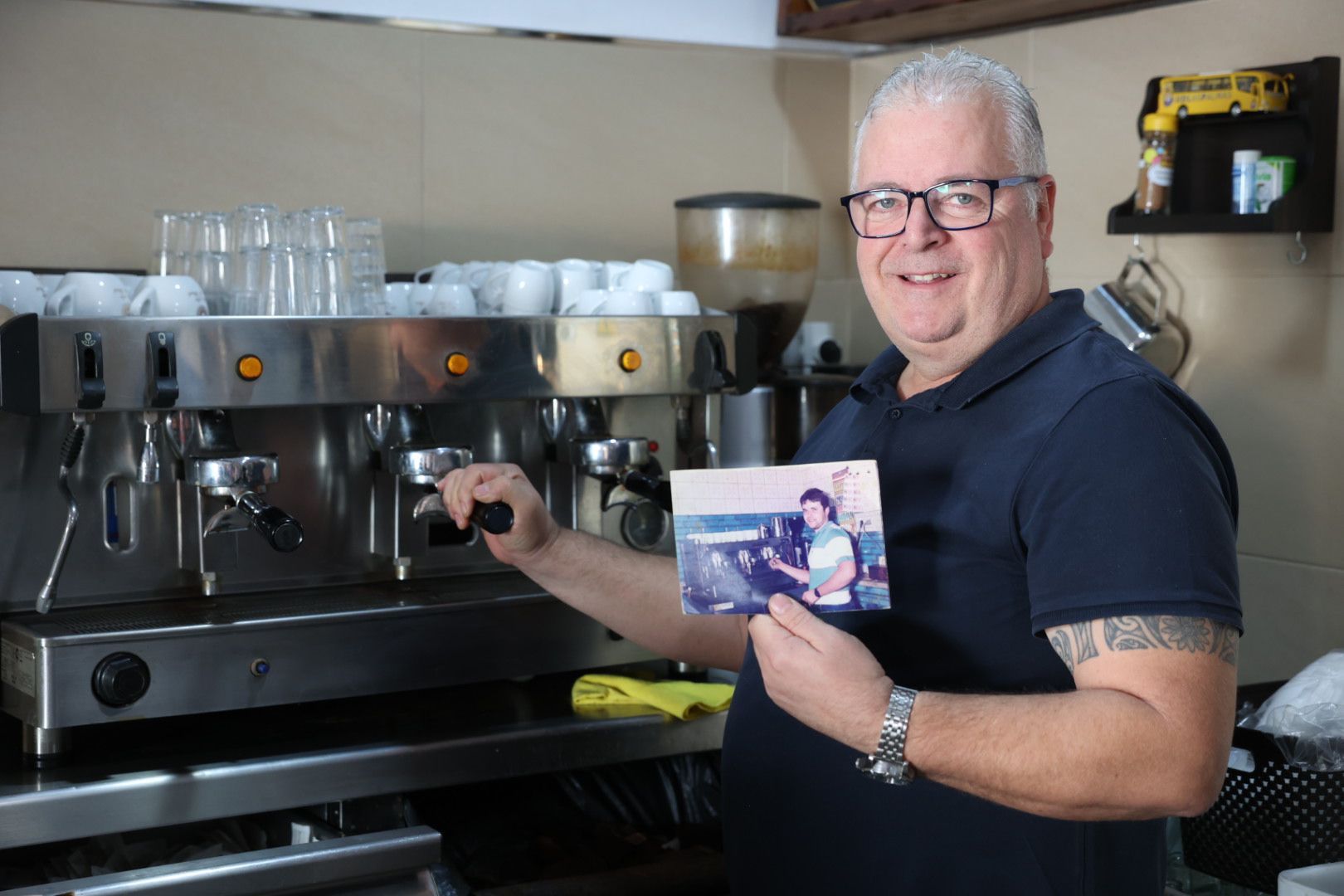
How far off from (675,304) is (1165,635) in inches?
38.6

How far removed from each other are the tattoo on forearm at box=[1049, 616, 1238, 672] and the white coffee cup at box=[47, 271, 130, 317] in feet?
3.57

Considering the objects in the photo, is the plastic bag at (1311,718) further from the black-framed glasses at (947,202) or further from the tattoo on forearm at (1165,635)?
the black-framed glasses at (947,202)

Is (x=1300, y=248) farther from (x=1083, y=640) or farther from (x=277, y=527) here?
(x=277, y=527)

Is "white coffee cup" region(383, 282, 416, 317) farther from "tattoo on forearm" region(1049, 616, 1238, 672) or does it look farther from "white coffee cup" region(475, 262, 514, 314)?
"tattoo on forearm" region(1049, 616, 1238, 672)

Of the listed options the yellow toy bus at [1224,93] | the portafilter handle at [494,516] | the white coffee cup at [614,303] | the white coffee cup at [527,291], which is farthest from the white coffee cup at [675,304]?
the yellow toy bus at [1224,93]

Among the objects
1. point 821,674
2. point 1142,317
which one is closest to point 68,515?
point 821,674

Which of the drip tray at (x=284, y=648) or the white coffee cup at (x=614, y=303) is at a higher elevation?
the white coffee cup at (x=614, y=303)

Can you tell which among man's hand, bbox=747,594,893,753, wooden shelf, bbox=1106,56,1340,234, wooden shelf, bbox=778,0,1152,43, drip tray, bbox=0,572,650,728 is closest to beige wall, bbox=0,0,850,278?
wooden shelf, bbox=778,0,1152,43

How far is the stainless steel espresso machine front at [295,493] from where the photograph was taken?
1510 mm

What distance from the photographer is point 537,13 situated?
2.37 metres

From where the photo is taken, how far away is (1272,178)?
1.81 meters

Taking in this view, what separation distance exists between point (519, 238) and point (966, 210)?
4.24 feet

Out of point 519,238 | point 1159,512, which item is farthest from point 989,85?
point 519,238

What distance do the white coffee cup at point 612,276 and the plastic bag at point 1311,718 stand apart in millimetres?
957
